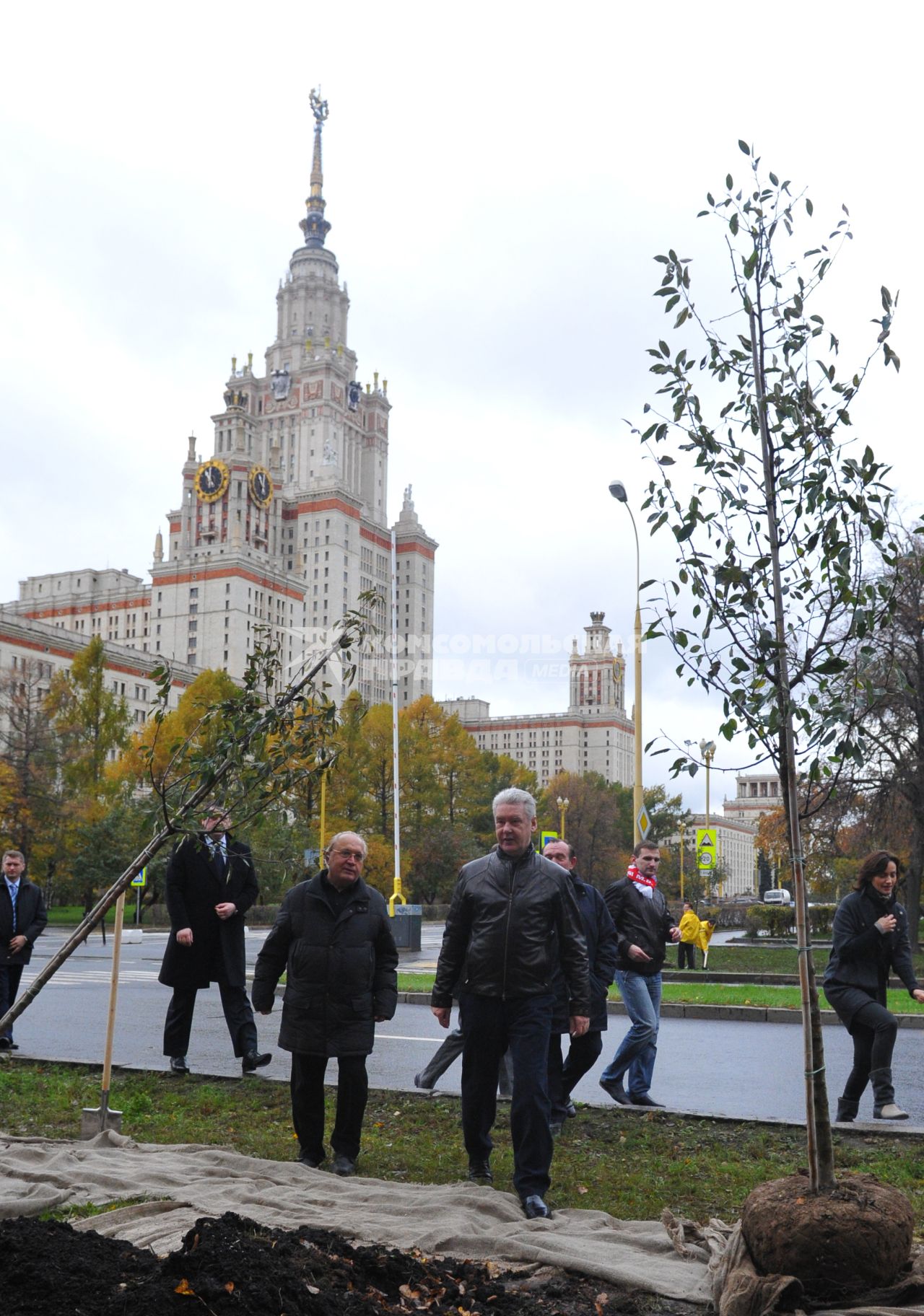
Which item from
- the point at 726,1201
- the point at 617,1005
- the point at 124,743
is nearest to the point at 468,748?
the point at 124,743

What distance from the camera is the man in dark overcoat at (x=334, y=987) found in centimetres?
669

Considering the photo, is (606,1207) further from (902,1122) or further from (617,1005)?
(617,1005)

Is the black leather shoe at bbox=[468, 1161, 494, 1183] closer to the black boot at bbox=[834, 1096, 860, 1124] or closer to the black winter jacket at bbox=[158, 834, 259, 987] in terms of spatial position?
the black boot at bbox=[834, 1096, 860, 1124]

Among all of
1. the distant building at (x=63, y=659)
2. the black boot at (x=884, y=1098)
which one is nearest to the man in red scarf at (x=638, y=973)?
the black boot at (x=884, y=1098)

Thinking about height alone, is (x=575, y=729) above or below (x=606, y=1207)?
above

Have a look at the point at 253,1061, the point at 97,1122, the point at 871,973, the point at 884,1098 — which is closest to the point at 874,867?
the point at 871,973

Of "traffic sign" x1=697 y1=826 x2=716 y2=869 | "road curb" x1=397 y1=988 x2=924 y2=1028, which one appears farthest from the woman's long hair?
"traffic sign" x1=697 y1=826 x2=716 y2=869

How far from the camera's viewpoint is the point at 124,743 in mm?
58344

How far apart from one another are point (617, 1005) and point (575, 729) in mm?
176840

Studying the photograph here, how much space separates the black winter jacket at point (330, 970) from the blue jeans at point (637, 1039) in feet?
8.75

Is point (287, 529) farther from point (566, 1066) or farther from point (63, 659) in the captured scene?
point (566, 1066)

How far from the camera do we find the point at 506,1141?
7551 millimetres

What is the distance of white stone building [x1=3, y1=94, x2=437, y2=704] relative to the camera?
456ft

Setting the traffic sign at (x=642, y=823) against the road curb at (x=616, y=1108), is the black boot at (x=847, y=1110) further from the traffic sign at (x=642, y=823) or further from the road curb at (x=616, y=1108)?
the traffic sign at (x=642, y=823)
